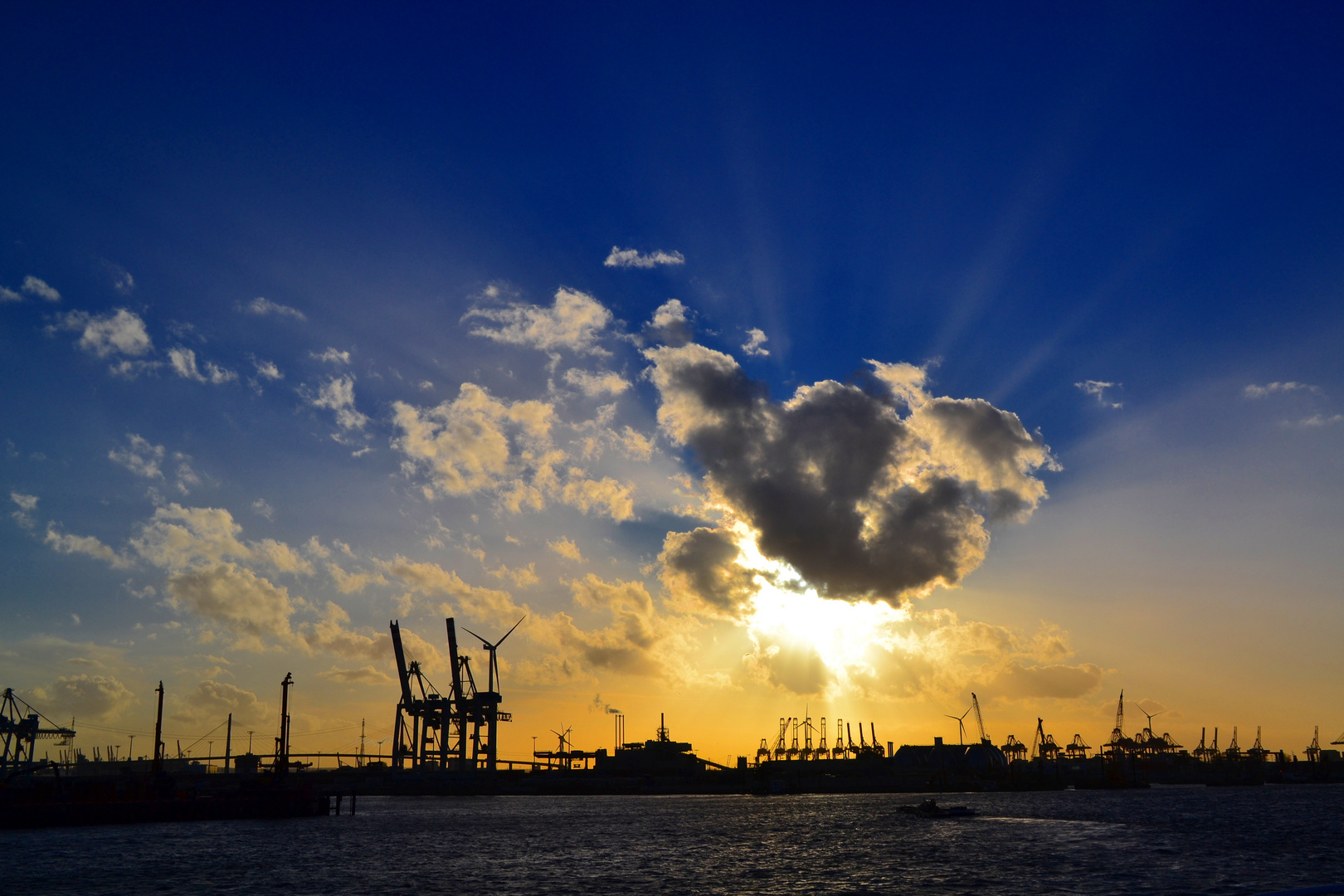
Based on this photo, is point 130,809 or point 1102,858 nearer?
point 1102,858

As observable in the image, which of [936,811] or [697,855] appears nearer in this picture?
[697,855]

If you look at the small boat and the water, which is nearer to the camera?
the water

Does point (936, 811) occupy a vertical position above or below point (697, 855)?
below

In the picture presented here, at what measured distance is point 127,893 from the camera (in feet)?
193

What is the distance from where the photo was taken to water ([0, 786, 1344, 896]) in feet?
200

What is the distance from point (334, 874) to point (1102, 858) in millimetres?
59688

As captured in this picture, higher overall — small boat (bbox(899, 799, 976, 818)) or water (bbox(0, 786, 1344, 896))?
water (bbox(0, 786, 1344, 896))

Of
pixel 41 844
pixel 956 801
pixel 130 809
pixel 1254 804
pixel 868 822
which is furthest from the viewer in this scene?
pixel 956 801

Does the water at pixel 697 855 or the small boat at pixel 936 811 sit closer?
the water at pixel 697 855

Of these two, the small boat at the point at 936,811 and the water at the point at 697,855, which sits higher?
the water at the point at 697,855

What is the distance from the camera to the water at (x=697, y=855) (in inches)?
2404

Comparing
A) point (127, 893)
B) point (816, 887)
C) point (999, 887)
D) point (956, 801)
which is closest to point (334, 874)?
point (127, 893)

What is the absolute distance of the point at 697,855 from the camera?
80625 millimetres

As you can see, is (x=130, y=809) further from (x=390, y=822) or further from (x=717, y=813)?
(x=717, y=813)
